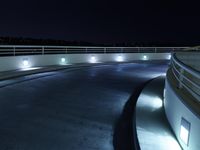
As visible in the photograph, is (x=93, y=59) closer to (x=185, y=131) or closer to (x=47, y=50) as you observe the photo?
(x=47, y=50)

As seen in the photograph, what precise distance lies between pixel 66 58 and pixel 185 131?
15.5 metres

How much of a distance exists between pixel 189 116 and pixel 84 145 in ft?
6.15

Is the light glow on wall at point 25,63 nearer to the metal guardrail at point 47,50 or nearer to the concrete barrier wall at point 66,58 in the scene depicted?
the concrete barrier wall at point 66,58

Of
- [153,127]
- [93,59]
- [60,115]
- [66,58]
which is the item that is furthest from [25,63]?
[153,127]

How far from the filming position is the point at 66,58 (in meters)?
19.1

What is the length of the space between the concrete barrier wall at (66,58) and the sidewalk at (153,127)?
28.8ft

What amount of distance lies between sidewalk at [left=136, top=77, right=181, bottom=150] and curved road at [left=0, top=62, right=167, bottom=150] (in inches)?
23.2

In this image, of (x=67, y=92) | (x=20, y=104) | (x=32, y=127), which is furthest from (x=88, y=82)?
(x=32, y=127)

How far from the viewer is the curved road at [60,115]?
191 inches

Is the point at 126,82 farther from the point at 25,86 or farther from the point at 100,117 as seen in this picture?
the point at 100,117

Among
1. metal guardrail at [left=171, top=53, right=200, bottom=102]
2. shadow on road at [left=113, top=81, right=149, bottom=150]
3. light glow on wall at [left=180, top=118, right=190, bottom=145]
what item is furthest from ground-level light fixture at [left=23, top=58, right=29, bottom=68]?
light glow on wall at [left=180, top=118, right=190, bottom=145]

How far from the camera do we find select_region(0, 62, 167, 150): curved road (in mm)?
4844

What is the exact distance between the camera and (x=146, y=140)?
4.63 meters

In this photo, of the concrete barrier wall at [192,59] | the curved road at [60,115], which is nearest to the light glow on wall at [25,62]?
the curved road at [60,115]
